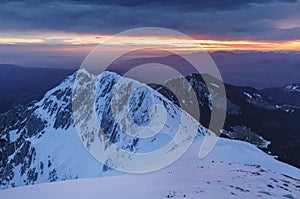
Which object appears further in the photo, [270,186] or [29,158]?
[29,158]

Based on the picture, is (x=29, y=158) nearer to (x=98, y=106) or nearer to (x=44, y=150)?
(x=44, y=150)

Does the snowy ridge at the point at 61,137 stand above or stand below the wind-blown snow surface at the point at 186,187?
below

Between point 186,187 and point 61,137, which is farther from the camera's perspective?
point 61,137

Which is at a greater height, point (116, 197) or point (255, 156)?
point (116, 197)

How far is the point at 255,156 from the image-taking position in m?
36.6

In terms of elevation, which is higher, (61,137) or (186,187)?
(186,187)

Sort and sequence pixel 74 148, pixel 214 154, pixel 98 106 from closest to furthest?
pixel 214 154 < pixel 74 148 < pixel 98 106

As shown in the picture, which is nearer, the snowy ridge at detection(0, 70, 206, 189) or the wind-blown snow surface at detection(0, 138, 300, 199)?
the wind-blown snow surface at detection(0, 138, 300, 199)

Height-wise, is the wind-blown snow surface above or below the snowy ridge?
above

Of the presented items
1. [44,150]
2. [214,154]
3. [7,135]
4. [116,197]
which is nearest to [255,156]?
[214,154]

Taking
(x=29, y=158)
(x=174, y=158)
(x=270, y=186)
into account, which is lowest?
(x=29, y=158)

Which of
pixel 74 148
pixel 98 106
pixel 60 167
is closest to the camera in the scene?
pixel 60 167

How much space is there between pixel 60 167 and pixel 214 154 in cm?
7021

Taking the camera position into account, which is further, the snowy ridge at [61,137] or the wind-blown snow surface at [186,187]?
the snowy ridge at [61,137]
